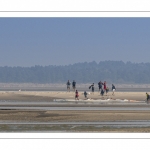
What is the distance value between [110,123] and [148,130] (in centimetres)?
306

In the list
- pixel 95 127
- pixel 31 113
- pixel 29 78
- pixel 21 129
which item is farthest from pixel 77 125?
pixel 29 78

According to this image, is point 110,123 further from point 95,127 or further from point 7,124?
point 7,124

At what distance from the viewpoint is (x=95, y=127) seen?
21.6 meters

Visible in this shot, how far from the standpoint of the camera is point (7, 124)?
75.9 feet

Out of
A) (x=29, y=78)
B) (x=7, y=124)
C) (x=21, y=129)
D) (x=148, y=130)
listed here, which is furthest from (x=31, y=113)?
(x=29, y=78)
